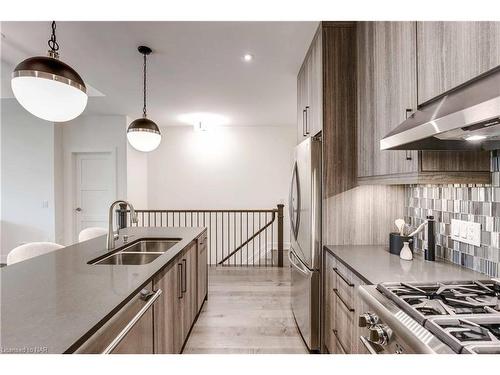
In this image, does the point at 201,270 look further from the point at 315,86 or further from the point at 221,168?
the point at 221,168

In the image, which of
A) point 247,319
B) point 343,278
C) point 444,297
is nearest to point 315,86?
point 343,278

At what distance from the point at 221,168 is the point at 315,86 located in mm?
4015

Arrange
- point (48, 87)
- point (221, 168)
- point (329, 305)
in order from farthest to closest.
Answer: point (221, 168) → point (329, 305) → point (48, 87)

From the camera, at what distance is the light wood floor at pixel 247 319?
93.6 inches

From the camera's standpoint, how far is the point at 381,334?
109 cm

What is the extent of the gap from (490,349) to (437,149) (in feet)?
3.03

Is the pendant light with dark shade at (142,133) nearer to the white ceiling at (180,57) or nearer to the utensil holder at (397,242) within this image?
the white ceiling at (180,57)

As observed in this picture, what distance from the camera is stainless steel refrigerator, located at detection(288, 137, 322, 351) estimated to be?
2180 mm

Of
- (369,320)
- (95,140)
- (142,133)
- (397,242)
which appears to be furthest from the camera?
(95,140)

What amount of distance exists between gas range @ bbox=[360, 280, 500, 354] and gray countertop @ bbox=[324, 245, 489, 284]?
0.45 ft

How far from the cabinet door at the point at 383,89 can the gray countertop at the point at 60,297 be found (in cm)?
144

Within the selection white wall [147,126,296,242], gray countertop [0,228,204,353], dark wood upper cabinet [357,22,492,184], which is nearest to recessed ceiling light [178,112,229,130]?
white wall [147,126,296,242]

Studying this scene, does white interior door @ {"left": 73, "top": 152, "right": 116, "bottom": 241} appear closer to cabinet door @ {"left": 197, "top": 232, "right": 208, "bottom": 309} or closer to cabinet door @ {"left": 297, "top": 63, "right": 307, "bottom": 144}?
cabinet door @ {"left": 197, "top": 232, "right": 208, "bottom": 309}

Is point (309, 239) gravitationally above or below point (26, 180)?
below
